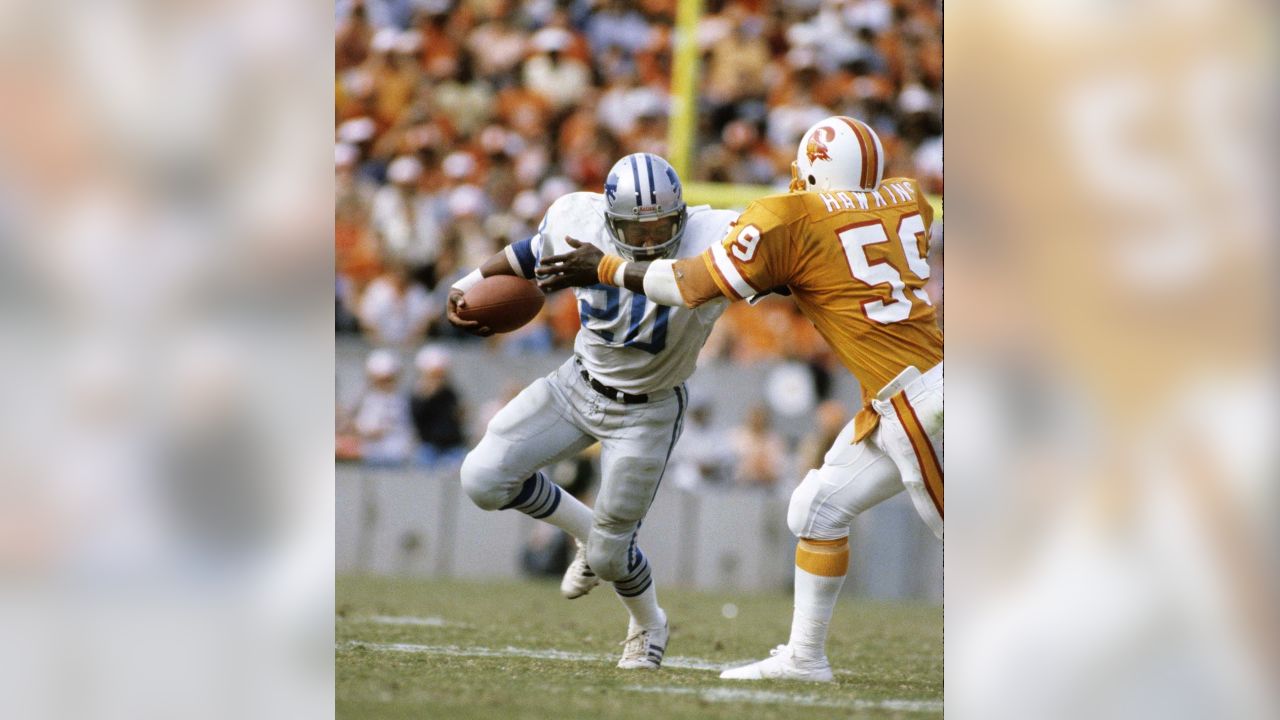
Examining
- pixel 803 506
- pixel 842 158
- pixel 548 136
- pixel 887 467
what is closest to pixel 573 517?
pixel 803 506

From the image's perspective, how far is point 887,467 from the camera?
12.4 ft

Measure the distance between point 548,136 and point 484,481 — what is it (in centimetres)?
523

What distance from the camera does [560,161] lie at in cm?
886

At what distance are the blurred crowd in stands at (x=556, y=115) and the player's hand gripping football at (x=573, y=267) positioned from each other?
4029mm

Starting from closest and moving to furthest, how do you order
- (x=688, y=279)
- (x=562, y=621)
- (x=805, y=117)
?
(x=688, y=279) → (x=562, y=621) → (x=805, y=117)

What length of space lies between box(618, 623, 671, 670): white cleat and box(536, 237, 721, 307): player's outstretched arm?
0.97 meters

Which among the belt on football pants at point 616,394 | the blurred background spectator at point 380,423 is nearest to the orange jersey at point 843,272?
the belt on football pants at point 616,394

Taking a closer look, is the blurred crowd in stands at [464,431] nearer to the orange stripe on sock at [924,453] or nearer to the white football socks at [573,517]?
the white football socks at [573,517]
